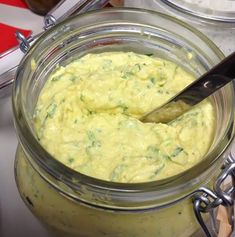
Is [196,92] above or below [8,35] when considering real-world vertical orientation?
below

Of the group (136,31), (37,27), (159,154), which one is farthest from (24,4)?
(159,154)

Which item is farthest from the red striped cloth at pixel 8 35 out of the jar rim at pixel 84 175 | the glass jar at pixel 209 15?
the jar rim at pixel 84 175

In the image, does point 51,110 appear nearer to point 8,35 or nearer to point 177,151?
point 177,151

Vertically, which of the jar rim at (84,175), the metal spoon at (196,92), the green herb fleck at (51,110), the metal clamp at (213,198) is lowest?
the metal clamp at (213,198)

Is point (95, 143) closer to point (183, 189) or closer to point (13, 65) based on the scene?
point (183, 189)

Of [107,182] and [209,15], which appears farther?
[209,15]

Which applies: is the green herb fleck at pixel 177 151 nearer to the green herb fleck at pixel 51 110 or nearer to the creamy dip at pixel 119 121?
the creamy dip at pixel 119 121

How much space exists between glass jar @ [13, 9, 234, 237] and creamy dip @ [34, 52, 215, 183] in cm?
2

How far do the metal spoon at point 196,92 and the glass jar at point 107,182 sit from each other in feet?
0.09

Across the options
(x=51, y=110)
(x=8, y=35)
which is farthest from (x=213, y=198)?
(x=8, y=35)

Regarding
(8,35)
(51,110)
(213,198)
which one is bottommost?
(213,198)

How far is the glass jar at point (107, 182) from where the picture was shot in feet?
1.17

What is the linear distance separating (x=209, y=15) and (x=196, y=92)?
207mm

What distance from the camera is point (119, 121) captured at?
0.43 metres
